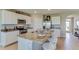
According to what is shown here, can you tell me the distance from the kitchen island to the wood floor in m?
0.19

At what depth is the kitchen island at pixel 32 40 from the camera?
2.45 meters

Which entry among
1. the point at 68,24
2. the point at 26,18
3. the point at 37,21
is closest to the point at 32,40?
the point at 37,21

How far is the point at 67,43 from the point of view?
2561 millimetres

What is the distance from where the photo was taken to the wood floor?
239 centimetres

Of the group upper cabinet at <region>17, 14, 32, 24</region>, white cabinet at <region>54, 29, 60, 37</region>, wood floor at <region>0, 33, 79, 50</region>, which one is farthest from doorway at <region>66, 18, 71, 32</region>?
upper cabinet at <region>17, 14, 32, 24</region>

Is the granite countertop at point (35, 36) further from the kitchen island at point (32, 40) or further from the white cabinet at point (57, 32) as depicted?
the white cabinet at point (57, 32)

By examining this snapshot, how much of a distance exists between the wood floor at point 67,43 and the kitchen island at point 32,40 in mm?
191

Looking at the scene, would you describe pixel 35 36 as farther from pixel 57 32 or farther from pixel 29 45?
pixel 57 32

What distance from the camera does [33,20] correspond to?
2.70 m

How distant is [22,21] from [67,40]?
4.22ft

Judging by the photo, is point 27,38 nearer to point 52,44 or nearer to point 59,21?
point 52,44

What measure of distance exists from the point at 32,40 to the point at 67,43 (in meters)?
0.85
